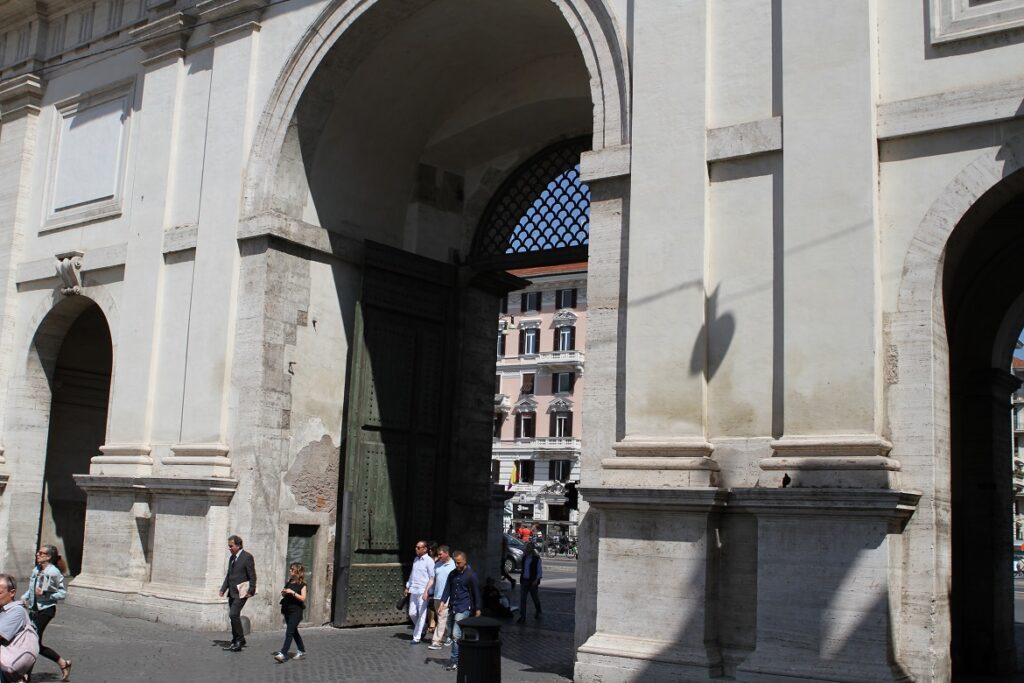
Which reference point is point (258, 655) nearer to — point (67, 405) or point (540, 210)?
point (540, 210)

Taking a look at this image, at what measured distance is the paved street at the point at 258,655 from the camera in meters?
10.5

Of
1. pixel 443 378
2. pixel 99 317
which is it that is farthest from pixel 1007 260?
pixel 99 317

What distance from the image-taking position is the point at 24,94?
1777 centimetres

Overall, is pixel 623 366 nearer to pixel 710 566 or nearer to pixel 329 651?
pixel 710 566

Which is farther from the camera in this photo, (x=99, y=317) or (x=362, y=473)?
(x=99, y=317)

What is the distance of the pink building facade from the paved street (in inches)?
1481

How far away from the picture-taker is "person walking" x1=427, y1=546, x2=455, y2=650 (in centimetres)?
1270

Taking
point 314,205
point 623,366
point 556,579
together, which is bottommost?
point 556,579

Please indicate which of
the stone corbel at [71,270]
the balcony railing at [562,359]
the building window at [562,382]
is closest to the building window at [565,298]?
the balcony railing at [562,359]

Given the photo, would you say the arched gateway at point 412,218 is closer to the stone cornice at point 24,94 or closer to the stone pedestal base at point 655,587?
the stone pedestal base at point 655,587

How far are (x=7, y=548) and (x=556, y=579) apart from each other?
50.5 feet

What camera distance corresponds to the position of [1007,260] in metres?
12.0

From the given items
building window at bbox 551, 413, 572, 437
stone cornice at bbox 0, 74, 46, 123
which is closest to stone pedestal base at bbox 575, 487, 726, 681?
stone cornice at bbox 0, 74, 46, 123

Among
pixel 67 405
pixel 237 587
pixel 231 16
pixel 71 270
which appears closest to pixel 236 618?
pixel 237 587
